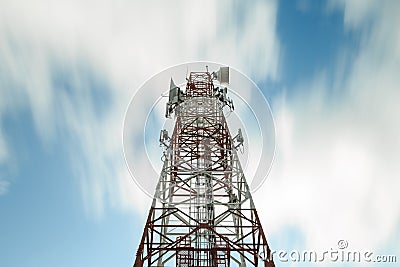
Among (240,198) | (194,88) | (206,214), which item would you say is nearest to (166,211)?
(206,214)

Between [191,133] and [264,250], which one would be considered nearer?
[264,250]

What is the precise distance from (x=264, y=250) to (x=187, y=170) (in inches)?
258

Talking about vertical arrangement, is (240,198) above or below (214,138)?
below

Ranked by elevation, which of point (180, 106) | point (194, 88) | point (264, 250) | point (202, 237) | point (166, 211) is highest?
point (194, 88)

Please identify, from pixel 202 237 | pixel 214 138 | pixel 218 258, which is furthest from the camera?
pixel 214 138

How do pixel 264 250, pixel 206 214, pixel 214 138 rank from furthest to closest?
pixel 214 138
pixel 206 214
pixel 264 250

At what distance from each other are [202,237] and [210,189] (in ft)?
8.73

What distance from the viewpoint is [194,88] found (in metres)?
24.6

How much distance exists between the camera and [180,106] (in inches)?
889

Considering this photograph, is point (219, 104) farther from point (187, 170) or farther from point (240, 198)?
point (240, 198)

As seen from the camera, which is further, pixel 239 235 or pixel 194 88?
pixel 194 88

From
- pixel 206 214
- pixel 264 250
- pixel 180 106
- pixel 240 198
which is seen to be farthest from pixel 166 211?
pixel 180 106

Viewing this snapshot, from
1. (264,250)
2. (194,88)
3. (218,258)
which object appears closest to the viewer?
(264,250)

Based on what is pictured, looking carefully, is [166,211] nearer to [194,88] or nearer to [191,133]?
[191,133]
